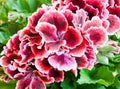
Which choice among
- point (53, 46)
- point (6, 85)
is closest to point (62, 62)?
point (53, 46)

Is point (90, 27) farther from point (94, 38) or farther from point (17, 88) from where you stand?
point (17, 88)

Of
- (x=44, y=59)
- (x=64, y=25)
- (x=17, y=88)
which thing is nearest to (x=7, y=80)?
(x=17, y=88)

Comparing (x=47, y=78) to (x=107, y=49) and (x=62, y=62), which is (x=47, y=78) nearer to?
(x=62, y=62)

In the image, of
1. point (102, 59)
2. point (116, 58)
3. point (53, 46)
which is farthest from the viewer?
→ point (116, 58)

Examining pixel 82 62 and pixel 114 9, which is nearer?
pixel 82 62

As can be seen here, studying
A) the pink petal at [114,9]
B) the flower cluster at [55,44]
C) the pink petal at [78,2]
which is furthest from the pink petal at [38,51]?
the pink petal at [114,9]

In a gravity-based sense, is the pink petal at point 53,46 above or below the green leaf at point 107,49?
above

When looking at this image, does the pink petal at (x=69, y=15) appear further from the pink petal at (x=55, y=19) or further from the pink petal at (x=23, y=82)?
the pink petal at (x=23, y=82)
